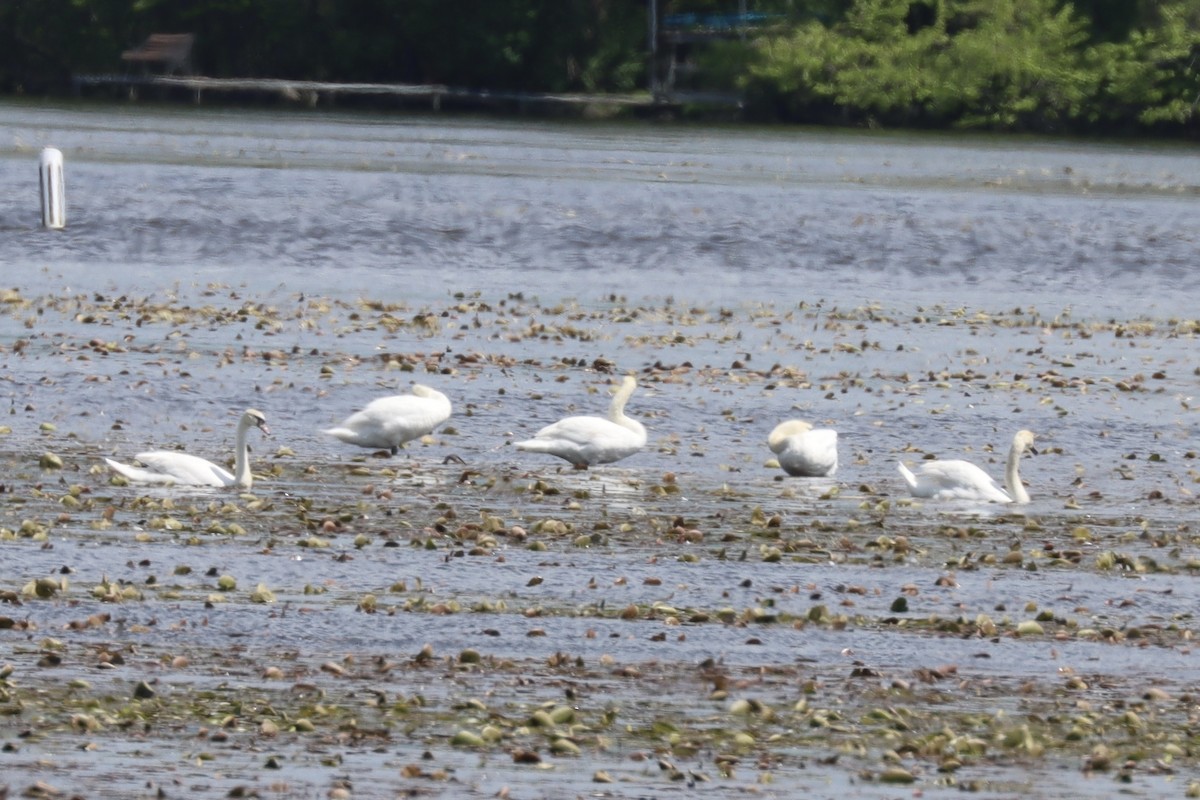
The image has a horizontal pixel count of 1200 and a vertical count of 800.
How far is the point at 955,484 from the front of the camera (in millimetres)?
15523

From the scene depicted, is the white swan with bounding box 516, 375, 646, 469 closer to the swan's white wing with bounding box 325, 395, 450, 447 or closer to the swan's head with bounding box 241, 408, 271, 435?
the swan's white wing with bounding box 325, 395, 450, 447

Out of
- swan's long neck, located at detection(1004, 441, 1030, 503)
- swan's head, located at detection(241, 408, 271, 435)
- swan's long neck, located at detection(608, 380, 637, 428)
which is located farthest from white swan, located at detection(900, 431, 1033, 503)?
swan's head, located at detection(241, 408, 271, 435)

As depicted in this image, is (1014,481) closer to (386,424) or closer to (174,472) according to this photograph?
(386,424)

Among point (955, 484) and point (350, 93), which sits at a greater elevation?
point (955, 484)

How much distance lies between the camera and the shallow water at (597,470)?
1040cm

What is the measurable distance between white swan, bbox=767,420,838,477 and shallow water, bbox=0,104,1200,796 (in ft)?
0.59

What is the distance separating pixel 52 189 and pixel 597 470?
2252cm

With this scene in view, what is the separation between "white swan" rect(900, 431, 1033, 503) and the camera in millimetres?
15477

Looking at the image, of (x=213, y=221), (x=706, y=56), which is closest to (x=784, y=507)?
(x=213, y=221)

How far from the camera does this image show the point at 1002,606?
1215cm

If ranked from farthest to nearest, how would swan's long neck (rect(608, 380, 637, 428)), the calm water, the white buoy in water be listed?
the white buoy in water → the calm water → swan's long neck (rect(608, 380, 637, 428))

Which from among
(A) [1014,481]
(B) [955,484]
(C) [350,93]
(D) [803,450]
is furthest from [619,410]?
(C) [350,93]

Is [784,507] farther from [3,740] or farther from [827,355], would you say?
A: [827,355]

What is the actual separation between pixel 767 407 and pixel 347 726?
11.7 metres
